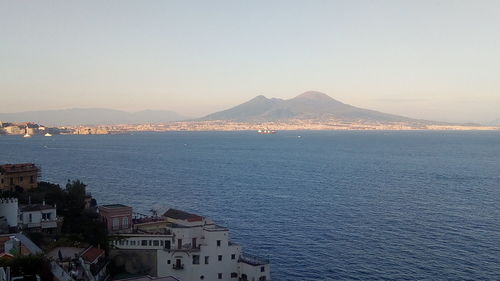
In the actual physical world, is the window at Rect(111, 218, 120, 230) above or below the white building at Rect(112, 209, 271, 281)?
above

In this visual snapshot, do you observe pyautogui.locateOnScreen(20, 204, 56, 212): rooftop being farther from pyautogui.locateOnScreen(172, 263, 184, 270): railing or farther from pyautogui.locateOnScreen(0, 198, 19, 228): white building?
pyautogui.locateOnScreen(172, 263, 184, 270): railing

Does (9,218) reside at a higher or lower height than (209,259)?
higher

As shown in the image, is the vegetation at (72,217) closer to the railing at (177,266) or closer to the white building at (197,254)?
the white building at (197,254)

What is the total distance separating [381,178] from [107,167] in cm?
3941

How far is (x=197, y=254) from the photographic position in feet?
75.1

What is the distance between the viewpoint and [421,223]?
120 ft

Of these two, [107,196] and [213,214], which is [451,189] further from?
[107,196]

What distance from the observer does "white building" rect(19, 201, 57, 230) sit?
77.1 feet

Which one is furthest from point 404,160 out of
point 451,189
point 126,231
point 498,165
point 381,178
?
point 126,231

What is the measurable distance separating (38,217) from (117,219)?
3.64 metres

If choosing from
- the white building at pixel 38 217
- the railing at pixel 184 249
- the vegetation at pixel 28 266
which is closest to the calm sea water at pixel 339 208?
the railing at pixel 184 249

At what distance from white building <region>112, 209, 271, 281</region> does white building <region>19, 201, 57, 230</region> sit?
10.7 feet

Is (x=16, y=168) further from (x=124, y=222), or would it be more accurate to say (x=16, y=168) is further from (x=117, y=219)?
(x=124, y=222)

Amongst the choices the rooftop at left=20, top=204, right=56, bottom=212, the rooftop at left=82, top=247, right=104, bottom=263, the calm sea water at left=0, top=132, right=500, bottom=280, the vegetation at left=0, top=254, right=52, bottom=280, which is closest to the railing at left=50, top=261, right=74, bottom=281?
the vegetation at left=0, top=254, right=52, bottom=280
